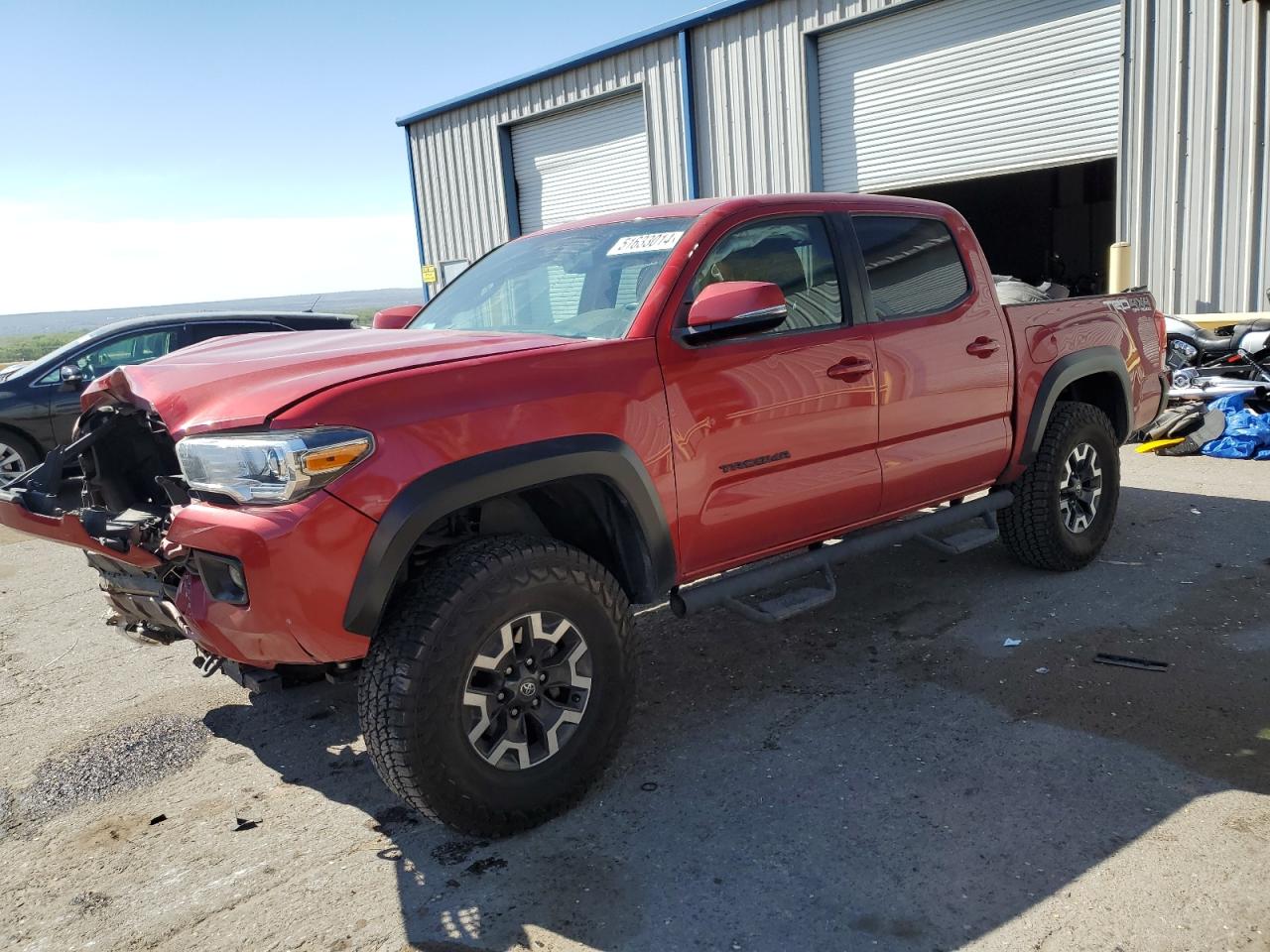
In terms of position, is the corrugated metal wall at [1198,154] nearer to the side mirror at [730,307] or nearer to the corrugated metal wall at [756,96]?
the corrugated metal wall at [756,96]

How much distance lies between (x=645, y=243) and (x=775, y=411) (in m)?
0.83

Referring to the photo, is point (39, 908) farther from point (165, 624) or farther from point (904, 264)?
point (904, 264)

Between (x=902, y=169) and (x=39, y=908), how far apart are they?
12382 mm

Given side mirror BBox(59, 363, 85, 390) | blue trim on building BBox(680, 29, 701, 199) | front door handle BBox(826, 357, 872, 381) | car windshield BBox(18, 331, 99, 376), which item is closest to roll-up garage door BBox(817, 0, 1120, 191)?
blue trim on building BBox(680, 29, 701, 199)

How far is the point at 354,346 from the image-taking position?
333 cm

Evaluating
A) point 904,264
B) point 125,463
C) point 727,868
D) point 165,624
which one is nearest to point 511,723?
point 727,868

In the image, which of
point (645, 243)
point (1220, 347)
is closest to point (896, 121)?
point (1220, 347)

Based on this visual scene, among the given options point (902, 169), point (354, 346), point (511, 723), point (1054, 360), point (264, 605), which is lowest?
point (511, 723)

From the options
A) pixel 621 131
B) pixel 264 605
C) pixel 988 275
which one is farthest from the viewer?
pixel 621 131

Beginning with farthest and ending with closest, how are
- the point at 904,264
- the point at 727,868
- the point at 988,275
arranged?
the point at 988,275
the point at 904,264
the point at 727,868

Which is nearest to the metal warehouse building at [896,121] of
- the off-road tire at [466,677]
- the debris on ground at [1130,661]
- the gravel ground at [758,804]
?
the gravel ground at [758,804]

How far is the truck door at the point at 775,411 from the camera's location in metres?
3.36

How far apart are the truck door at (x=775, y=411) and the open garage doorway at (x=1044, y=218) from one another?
17785 mm

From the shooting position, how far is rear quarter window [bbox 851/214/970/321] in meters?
4.16
